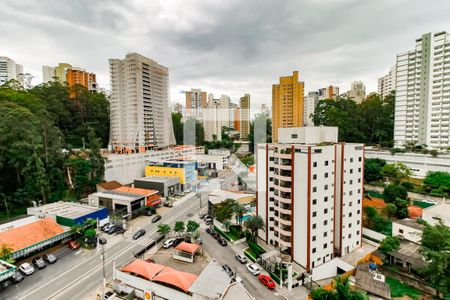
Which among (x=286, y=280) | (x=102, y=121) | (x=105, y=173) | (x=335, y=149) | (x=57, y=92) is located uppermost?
(x=57, y=92)

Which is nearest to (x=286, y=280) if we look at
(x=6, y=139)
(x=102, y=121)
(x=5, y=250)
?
(x=5, y=250)

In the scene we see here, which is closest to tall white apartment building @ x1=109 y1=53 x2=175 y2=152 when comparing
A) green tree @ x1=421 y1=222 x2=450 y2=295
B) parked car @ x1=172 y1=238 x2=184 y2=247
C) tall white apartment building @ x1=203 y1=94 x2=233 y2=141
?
parked car @ x1=172 y1=238 x2=184 y2=247

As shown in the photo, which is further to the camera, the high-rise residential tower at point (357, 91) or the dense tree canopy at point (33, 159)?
the high-rise residential tower at point (357, 91)

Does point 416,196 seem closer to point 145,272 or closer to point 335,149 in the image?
point 335,149

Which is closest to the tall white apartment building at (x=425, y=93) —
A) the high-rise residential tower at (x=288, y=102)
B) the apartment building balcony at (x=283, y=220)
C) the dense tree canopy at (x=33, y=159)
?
the high-rise residential tower at (x=288, y=102)

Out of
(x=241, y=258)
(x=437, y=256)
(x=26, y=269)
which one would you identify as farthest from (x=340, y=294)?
(x=26, y=269)

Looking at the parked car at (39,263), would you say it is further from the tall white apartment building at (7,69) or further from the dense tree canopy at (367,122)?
the tall white apartment building at (7,69)

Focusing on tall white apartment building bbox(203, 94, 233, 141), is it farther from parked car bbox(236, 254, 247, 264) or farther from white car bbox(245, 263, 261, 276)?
white car bbox(245, 263, 261, 276)

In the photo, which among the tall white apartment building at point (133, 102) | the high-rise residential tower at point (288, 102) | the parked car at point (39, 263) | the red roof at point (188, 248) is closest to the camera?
the parked car at point (39, 263)
